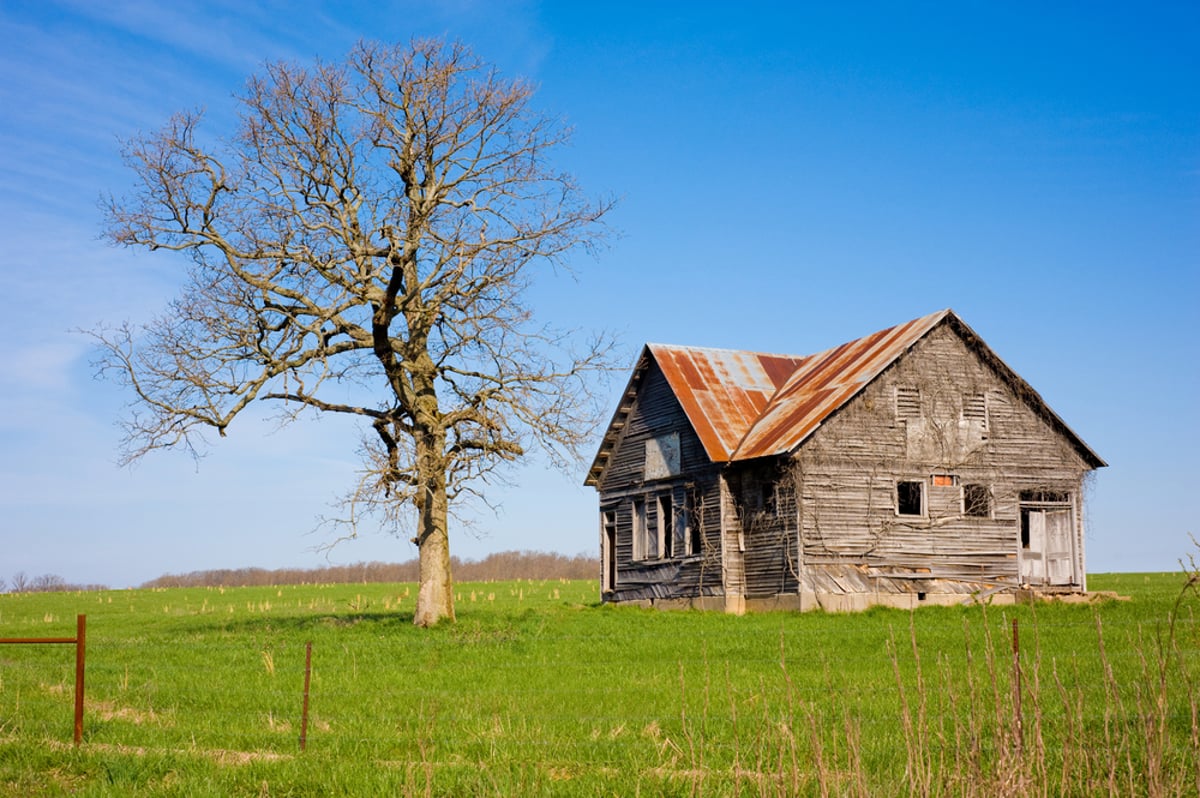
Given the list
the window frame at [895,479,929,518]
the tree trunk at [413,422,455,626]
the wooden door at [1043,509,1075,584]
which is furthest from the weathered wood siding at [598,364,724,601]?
the wooden door at [1043,509,1075,584]

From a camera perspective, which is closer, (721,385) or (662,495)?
(662,495)

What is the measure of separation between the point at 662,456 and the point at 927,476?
7.81 meters

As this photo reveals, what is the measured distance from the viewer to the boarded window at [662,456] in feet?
112

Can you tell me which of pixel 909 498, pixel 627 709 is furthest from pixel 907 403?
pixel 627 709

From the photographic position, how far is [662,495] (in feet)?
115

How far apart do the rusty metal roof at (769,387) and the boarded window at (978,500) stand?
10.3 ft

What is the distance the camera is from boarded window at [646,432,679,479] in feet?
112

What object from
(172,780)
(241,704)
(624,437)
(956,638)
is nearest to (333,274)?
(624,437)

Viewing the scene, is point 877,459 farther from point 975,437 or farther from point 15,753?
point 15,753

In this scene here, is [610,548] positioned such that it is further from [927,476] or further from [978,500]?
[978,500]

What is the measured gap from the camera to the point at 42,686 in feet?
58.2

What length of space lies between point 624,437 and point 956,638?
16744mm

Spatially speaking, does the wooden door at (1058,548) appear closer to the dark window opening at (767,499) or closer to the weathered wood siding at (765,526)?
the weathered wood siding at (765,526)

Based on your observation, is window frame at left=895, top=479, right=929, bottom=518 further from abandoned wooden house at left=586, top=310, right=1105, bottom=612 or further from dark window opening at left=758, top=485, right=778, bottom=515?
dark window opening at left=758, top=485, right=778, bottom=515
